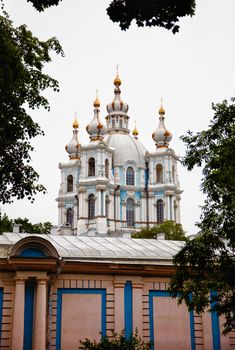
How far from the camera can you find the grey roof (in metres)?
18.5

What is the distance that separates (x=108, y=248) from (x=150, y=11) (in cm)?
1389

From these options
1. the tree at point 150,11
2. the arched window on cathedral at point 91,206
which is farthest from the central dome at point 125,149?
the tree at point 150,11

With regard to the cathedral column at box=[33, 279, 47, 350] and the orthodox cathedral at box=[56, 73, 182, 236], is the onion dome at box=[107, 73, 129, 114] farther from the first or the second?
the cathedral column at box=[33, 279, 47, 350]

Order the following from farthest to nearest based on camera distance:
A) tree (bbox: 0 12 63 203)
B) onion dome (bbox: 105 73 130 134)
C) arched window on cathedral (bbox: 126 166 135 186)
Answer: onion dome (bbox: 105 73 130 134), arched window on cathedral (bbox: 126 166 135 186), tree (bbox: 0 12 63 203)

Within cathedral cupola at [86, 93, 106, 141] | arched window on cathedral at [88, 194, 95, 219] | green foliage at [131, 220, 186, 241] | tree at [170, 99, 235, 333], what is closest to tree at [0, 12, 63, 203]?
tree at [170, 99, 235, 333]

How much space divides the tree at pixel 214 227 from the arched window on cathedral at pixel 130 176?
63546mm

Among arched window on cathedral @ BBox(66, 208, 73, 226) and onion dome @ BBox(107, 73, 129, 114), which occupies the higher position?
onion dome @ BBox(107, 73, 129, 114)

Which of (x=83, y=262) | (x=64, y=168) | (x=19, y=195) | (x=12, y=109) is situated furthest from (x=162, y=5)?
(x=64, y=168)

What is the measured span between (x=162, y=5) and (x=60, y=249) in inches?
515

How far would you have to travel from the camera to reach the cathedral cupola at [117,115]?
83.2 m

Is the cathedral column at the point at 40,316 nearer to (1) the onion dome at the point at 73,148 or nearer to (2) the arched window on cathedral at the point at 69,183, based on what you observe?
(2) the arched window on cathedral at the point at 69,183

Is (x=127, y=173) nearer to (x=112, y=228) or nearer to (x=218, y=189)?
(x=112, y=228)

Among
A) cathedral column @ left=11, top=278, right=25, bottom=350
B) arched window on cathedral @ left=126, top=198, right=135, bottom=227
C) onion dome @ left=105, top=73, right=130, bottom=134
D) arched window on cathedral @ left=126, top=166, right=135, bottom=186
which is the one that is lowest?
cathedral column @ left=11, top=278, right=25, bottom=350

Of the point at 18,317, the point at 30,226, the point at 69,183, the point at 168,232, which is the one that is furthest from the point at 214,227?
the point at 69,183
